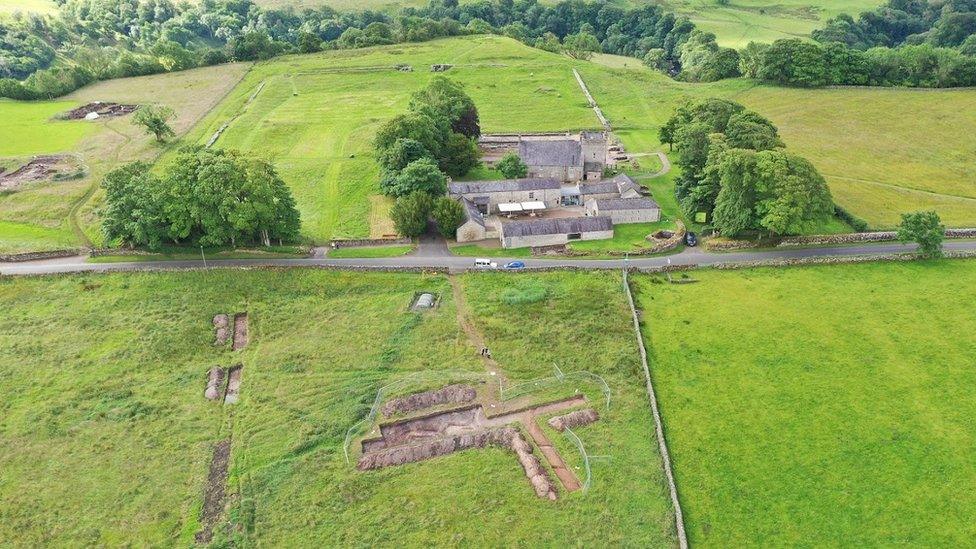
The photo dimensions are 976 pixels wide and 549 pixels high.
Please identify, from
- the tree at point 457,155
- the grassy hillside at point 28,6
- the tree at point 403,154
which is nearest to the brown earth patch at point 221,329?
the tree at point 403,154

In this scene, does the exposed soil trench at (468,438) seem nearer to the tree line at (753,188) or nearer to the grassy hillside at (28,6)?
the tree line at (753,188)

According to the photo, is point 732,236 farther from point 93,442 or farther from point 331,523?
point 93,442

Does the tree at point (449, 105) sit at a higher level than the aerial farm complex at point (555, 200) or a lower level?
higher

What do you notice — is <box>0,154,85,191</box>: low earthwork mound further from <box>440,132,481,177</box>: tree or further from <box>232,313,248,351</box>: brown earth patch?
<box>440,132,481,177</box>: tree

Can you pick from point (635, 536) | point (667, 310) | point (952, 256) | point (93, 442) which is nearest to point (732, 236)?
point (667, 310)

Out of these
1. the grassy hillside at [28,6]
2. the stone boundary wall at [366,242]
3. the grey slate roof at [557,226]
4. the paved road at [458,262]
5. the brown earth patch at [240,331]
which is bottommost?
the brown earth patch at [240,331]

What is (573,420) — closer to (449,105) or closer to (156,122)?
(449,105)
